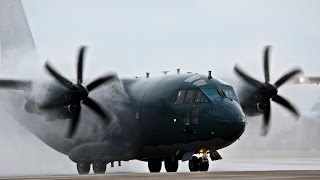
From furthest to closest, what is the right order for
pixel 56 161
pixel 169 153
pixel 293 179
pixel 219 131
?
pixel 56 161 < pixel 169 153 < pixel 219 131 < pixel 293 179

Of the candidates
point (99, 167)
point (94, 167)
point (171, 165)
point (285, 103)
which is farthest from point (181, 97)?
point (285, 103)

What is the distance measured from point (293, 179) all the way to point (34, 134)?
69.0 ft

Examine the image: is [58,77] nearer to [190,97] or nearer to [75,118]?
[75,118]

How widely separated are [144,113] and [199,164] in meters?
3.60

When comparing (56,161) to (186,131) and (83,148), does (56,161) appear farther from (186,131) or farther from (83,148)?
Answer: (186,131)

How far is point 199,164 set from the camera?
113 ft

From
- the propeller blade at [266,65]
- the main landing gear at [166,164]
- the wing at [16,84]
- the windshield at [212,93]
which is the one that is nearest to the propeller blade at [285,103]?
the propeller blade at [266,65]

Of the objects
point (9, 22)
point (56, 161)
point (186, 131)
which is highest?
point (9, 22)

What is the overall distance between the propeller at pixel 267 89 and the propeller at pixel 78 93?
6681 millimetres

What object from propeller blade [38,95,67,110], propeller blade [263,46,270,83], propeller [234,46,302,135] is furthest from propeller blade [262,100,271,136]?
propeller blade [38,95,67,110]

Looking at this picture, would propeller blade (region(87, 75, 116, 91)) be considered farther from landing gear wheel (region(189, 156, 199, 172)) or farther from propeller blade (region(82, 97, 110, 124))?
landing gear wheel (region(189, 156, 199, 172))

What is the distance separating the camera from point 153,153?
36344 millimetres

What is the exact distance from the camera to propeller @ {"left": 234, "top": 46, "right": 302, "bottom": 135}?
3734 cm

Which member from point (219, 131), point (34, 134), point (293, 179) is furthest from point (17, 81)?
point (293, 179)
